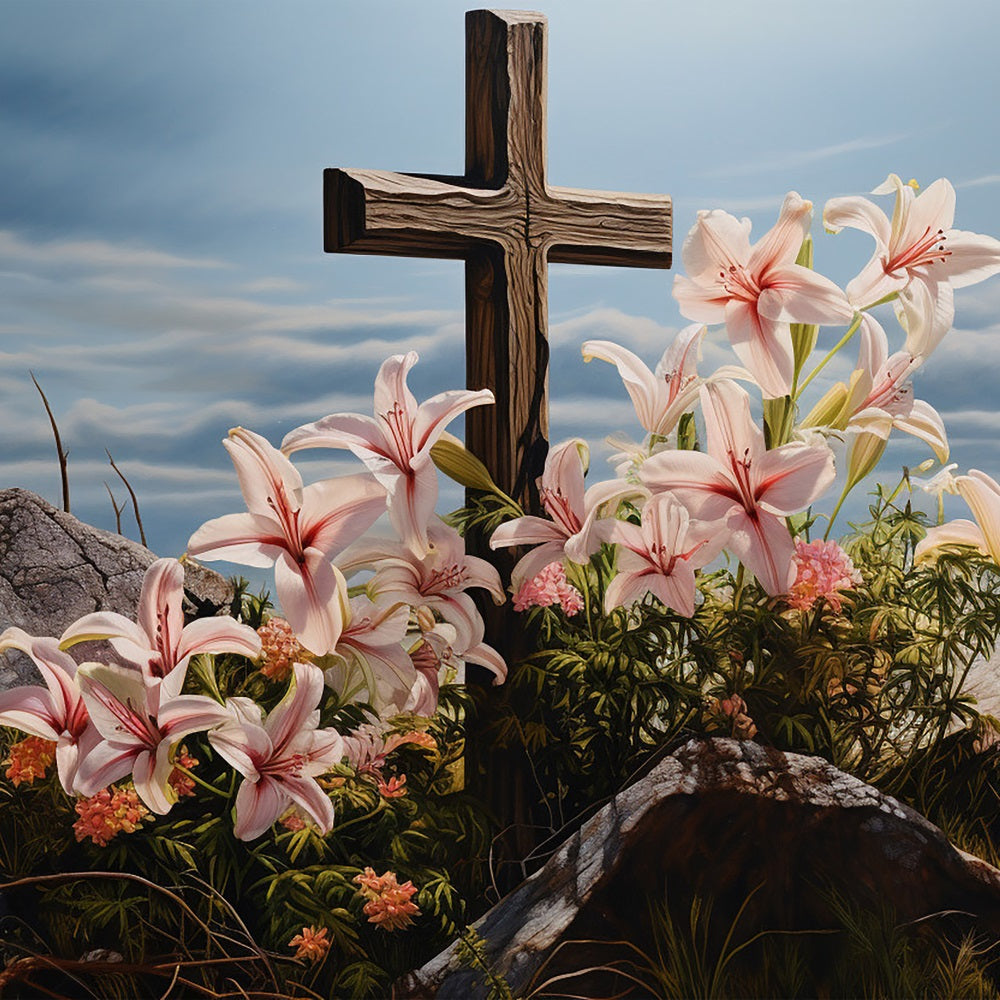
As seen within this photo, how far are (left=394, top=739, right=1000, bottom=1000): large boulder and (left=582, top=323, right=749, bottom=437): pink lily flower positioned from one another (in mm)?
685

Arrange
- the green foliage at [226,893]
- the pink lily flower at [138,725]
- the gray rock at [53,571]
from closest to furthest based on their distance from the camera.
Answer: the pink lily flower at [138,725], the green foliage at [226,893], the gray rock at [53,571]

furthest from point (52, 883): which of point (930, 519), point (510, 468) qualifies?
point (930, 519)

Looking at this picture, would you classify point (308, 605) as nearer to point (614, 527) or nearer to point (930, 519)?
point (614, 527)

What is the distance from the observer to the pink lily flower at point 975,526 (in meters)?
2.38

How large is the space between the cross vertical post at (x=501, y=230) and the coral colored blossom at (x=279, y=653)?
39 centimetres

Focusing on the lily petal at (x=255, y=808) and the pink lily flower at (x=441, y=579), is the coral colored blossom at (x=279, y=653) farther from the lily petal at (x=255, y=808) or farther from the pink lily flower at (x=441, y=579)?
the lily petal at (x=255, y=808)

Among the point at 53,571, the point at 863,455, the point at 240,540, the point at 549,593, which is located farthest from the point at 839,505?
the point at 53,571

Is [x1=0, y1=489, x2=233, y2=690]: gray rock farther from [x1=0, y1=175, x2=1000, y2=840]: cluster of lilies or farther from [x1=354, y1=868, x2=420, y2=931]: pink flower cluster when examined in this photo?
[x1=354, y1=868, x2=420, y2=931]: pink flower cluster

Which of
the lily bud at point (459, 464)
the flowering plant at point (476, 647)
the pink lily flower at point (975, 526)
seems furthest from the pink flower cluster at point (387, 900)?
the pink lily flower at point (975, 526)

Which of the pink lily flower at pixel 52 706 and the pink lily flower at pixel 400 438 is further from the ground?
the pink lily flower at pixel 400 438

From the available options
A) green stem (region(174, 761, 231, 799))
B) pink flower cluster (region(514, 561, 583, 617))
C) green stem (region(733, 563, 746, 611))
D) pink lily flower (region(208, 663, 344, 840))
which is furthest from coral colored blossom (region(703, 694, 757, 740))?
green stem (region(174, 761, 231, 799))

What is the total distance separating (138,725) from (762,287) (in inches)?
56.0

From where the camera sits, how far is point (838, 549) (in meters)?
2.26

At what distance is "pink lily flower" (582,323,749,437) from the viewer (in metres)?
2.39
